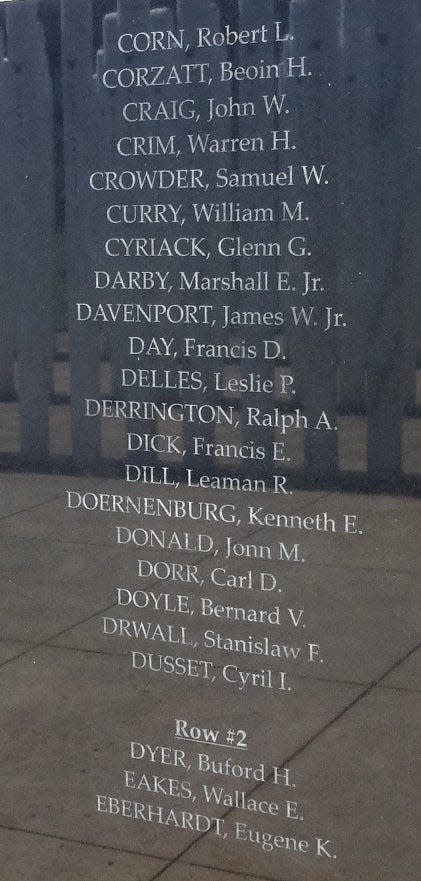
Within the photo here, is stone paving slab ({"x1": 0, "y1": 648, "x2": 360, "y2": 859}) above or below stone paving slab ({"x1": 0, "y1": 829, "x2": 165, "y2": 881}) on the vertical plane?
above

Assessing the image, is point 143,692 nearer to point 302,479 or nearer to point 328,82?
point 302,479

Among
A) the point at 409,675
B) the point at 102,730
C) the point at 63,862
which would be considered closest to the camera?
the point at 409,675

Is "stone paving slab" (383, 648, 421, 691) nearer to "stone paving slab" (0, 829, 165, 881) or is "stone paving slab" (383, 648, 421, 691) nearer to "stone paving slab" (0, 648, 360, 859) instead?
"stone paving slab" (0, 648, 360, 859)

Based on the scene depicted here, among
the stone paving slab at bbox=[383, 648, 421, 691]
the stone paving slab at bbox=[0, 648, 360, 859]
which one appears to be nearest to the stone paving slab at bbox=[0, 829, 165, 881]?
the stone paving slab at bbox=[0, 648, 360, 859]

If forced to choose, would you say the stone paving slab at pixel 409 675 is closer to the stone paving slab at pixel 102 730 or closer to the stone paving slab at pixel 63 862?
the stone paving slab at pixel 102 730

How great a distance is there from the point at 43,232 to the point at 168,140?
454mm

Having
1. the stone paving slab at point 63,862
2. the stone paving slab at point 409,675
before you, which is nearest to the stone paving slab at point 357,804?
the stone paving slab at point 409,675

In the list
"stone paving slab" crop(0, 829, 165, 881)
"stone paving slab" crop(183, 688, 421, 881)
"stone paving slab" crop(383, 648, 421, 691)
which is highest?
"stone paving slab" crop(383, 648, 421, 691)

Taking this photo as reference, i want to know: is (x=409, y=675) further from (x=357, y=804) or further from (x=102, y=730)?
(x=102, y=730)

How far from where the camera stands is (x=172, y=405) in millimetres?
3328

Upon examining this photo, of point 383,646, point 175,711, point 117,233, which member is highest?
point 117,233

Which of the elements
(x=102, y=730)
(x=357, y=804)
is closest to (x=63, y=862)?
(x=102, y=730)

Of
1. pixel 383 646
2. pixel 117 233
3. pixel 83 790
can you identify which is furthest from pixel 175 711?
pixel 117 233

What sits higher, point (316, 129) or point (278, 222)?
point (316, 129)
